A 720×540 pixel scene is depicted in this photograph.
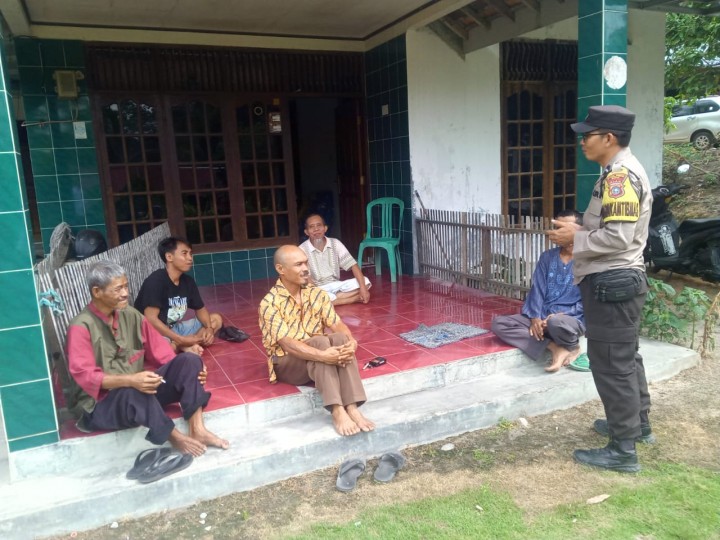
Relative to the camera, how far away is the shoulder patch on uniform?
2.78 metres

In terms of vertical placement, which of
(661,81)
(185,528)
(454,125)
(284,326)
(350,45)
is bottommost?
(185,528)

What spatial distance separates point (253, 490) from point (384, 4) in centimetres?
489

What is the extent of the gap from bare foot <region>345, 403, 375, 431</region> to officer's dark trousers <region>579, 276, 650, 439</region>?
1.27 meters

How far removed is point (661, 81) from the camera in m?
7.49

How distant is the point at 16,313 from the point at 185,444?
104cm

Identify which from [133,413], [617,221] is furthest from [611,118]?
[133,413]

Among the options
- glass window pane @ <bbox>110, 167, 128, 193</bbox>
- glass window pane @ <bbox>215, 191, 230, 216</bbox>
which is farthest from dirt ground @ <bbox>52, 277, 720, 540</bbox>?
glass window pane @ <bbox>110, 167, 128, 193</bbox>

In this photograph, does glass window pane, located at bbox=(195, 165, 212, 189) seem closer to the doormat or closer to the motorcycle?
the doormat

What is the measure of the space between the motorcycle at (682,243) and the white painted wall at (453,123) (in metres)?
1.92

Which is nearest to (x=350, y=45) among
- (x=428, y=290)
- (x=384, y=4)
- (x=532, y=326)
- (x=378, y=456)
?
(x=384, y=4)

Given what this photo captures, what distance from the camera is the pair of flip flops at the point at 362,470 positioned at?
2953 millimetres

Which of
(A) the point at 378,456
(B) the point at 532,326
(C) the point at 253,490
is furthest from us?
(B) the point at 532,326

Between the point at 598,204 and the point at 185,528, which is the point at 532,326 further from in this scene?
the point at 185,528

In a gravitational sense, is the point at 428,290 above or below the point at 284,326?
below
